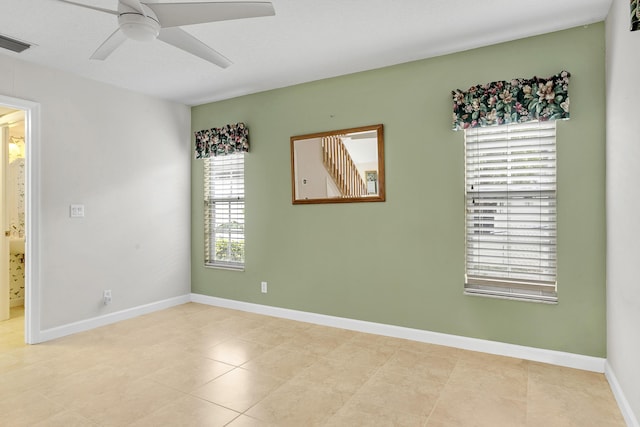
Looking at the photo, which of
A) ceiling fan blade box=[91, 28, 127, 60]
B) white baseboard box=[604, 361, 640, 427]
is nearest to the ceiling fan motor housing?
ceiling fan blade box=[91, 28, 127, 60]

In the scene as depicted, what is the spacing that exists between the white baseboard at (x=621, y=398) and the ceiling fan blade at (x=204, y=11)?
9.17ft

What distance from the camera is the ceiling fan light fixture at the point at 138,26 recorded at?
1.89 meters

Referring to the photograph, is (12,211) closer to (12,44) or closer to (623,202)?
(12,44)

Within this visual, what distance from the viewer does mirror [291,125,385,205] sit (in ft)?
11.6

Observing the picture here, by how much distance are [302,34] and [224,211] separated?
246 cm

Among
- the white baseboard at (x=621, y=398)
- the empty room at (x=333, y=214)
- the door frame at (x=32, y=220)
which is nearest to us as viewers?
the white baseboard at (x=621, y=398)

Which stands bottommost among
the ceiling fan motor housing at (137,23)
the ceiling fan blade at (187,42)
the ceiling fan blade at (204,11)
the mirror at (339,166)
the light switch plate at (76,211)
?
the light switch plate at (76,211)

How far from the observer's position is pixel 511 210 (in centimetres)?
299

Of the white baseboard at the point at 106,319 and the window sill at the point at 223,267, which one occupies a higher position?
the window sill at the point at 223,267

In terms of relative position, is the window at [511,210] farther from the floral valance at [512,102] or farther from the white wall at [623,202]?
the white wall at [623,202]

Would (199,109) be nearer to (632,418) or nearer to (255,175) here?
(255,175)

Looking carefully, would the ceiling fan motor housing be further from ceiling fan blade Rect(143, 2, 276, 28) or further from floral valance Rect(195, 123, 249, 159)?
floral valance Rect(195, 123, 249, 159)

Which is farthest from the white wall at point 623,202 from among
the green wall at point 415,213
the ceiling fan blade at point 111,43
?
the ceiling fan blade at point 111,43

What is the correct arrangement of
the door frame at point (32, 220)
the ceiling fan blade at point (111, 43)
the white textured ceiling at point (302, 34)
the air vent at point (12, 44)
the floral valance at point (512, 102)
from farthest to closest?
1. the door frame at point (32, 220)
2. the air vent at point (12, 44)
3. the floral valance at point (512, 102)
4. the white textured ceiling at point (302, 34)
5. the ceiling fan blade at point (111, 43)
